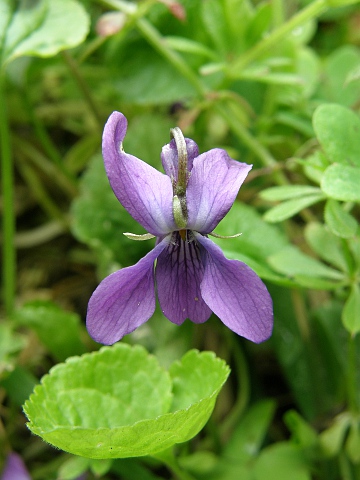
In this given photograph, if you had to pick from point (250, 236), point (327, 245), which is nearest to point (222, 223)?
point (250, 236)

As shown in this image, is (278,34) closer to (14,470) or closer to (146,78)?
(146,78)

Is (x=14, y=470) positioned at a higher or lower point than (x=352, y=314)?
lower

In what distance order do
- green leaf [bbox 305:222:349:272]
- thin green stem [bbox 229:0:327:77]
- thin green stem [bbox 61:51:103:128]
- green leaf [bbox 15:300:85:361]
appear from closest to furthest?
green leaf [bbox 305:222:349:272], thin green stem [bbox 229:0:327:77], green leaf [bbox 15:300:85:361], thin green stem [bbox 61:51:103:128]

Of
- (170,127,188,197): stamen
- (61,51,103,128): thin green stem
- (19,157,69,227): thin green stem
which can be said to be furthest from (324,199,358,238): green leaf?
(19,157,69,227): thin green stem

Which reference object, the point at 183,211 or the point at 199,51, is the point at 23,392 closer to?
the point at 183,211

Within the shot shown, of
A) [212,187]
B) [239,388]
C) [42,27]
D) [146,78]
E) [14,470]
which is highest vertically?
[42,27]

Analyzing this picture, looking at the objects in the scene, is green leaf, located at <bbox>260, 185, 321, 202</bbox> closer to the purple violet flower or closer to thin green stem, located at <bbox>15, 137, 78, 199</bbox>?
the purple violet flower

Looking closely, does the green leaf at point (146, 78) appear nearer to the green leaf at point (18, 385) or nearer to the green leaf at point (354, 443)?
the green leaf at point (18, 385)

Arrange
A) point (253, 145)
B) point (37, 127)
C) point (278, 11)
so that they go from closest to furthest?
point (253, 145) → point (278, 11) → point (37, 127)
